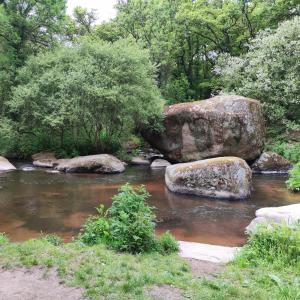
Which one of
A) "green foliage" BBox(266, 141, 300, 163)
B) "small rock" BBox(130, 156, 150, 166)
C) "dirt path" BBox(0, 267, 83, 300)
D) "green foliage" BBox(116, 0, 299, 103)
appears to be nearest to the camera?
"dirt path" BBox(0, 267, 83, 300)

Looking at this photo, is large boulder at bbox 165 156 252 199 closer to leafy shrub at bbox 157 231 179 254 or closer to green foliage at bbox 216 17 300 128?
leafy shrub at bbox 157 231 179 254

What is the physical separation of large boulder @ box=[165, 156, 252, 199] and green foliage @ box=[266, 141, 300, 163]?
814 cm

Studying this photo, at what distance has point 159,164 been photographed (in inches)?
895

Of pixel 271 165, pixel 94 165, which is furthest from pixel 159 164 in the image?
pixel 271 165

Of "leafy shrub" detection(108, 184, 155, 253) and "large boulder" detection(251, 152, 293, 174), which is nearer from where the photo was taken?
"leafy shrub" detection(108, 184, 155, 253)

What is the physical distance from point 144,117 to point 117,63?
12.3ft

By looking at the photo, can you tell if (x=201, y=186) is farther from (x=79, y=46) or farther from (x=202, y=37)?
(x=202, y=37)

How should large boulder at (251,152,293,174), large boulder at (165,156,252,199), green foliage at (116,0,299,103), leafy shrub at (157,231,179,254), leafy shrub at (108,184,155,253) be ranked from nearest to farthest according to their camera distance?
leafy shrub at (108,184,155,253) → leafy shrub at (157,231,179,254) → large boulder at (165,156,252,199) → large boulder at (251,152,293,174) → green foliage at (116,0,299,103)

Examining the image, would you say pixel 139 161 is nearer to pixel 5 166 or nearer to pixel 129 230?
pixel 5 166

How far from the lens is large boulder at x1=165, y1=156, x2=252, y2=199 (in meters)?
14.0

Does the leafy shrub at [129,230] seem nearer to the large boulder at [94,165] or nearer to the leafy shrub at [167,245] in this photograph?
the leafy shrub at [167,245]

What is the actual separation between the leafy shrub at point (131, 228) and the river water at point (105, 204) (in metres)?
2.55

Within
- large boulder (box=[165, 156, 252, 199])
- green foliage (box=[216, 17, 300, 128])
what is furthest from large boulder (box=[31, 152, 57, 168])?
green foliage (box=[216, 17, 300, 128])

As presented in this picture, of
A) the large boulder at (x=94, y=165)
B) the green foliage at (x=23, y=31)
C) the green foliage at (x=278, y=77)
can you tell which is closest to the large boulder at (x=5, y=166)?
the large boulder at (x=94, y=165)
